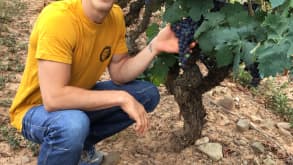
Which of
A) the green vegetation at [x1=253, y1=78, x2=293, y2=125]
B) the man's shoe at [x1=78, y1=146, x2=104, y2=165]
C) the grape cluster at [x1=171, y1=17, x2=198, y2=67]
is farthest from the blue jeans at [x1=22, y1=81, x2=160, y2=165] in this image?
the green vegetation at [x1=253, y1=78, x2=293, y2=125]

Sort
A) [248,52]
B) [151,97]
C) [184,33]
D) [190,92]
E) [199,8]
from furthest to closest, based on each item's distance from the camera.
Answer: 1. [190,92]
2. [151,97]
3. [184,33]
4. [199,8]
5. [248,52]

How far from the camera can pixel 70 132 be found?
2467 mm

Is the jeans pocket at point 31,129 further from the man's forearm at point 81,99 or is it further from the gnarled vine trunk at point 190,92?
the gnarled vine trunk at point 190,92

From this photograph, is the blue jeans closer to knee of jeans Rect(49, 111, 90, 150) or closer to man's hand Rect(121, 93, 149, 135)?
knee of jeans Rect(49, 111, 90, 150)

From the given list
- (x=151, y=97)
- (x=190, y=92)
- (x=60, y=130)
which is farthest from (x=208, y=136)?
(x=60, y=130)

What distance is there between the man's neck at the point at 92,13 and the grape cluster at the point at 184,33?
0.37 metres

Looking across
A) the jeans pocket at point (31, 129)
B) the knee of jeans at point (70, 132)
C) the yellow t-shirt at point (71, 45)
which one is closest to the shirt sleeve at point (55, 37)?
the yellow t-shirt at point (71, 45)

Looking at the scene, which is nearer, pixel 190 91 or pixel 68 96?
pixel 68 96

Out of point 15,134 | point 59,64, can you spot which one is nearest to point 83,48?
point 59,64

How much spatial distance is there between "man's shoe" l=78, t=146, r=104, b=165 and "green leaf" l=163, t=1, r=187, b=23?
1115mm

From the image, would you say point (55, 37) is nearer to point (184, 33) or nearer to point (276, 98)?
point (184, 33)

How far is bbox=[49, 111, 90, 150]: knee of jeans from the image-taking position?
2.47m

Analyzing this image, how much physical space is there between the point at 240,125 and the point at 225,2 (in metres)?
1.60

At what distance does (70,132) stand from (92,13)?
0.61m
